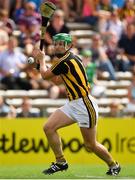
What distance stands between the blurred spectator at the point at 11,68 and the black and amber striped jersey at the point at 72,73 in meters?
6.87

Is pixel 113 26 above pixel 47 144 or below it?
above

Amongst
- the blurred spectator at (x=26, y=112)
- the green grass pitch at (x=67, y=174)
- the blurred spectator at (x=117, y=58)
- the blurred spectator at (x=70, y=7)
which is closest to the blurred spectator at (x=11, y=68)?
the blurred spectator at (x=26, y=112)

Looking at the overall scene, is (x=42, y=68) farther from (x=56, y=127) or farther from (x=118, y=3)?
(x=118, y=3)

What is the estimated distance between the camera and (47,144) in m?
17.8

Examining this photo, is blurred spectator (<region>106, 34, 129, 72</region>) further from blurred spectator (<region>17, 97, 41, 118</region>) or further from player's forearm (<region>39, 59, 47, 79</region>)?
player's forearm (<region>39, 59, 47, 79</region>)

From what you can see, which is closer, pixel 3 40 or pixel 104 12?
pixel 3 40

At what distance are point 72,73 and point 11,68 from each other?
7168 millimetres

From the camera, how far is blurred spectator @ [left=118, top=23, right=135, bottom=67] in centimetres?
2156

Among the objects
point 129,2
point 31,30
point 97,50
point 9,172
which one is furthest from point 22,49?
point 9,172

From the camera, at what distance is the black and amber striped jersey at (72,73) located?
12.3 meters

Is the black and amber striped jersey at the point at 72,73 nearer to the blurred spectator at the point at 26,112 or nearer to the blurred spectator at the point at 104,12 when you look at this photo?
the blurred spectator at the point at 26,112

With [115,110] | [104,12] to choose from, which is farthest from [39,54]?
[104,12]

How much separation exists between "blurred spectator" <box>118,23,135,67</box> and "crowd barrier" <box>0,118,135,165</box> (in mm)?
3698

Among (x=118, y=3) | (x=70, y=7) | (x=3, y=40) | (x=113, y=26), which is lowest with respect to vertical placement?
(x=3, y=40)
